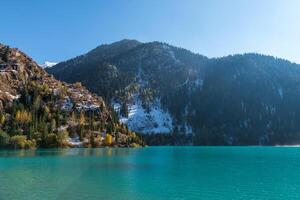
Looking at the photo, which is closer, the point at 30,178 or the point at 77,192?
the point at 77,192

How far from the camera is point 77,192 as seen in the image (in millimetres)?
56938

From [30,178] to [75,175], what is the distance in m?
9.91

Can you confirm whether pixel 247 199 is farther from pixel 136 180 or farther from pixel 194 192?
pixel 136 180

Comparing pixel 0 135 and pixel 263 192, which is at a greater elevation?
pixel 0 135

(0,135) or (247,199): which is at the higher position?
(0,135)

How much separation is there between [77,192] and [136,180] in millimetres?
16921

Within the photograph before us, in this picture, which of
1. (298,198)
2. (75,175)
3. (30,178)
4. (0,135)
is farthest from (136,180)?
(0,135)

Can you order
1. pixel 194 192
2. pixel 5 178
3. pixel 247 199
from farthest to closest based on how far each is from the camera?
1. pixel 5 178
2. pixel 194 192
3. pixel 247 199

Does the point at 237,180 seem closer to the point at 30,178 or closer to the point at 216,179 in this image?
the point at 216,179

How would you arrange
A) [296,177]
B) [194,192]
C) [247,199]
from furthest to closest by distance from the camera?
1. [296,177]
2. [194,192]
3. [247,199]

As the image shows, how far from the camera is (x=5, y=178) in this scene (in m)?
69.8

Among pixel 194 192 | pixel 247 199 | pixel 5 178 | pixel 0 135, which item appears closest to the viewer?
pixel 247 199

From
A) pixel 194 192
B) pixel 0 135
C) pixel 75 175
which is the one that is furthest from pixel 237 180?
pixel 0 135

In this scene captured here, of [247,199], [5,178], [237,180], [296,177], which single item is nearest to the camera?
[247,199]
